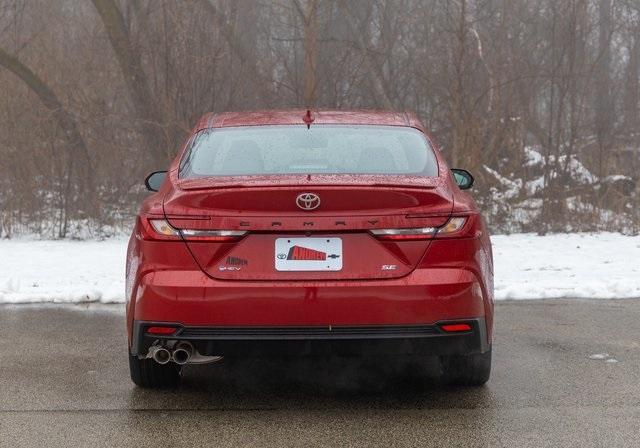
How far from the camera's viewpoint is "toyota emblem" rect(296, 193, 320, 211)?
4559 millimetres

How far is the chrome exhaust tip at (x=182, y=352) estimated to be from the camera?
15.6 ft

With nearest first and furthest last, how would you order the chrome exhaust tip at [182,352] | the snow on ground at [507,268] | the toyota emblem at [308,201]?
the toyota emblem at [308,201]
the chrome exhaust tip at [182,352]
the snow on ground at [507,268]

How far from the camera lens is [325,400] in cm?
514

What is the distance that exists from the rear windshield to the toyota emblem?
0.32m

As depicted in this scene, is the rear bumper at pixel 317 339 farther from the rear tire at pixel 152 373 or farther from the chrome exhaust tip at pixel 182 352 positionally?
the rear tire at pixel 152 373

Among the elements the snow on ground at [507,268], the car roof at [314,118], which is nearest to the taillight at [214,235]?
the car roof at [314,118]

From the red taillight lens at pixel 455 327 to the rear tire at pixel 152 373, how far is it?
5.20 ft

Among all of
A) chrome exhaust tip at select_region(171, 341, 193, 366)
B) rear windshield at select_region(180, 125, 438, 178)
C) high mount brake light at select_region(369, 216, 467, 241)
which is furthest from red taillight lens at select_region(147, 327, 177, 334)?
high mount brake light at select_region(369, 216, 467, 241)

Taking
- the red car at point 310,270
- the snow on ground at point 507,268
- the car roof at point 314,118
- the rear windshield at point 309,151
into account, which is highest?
the car roof at point 314,118

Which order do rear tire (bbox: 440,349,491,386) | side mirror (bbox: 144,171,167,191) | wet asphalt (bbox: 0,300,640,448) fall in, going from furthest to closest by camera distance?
1. side mirror (bbox: 144,171,167,191)
2. rear tire (bbox: 440,349,491,386)
3. wet asphalt (bbox: 0,300,640,448)

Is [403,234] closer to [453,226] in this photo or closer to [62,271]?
[453,226]

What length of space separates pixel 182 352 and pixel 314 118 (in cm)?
170

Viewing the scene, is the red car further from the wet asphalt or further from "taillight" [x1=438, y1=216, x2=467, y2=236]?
the wet asphalt

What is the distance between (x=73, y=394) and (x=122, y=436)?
0.96 m
